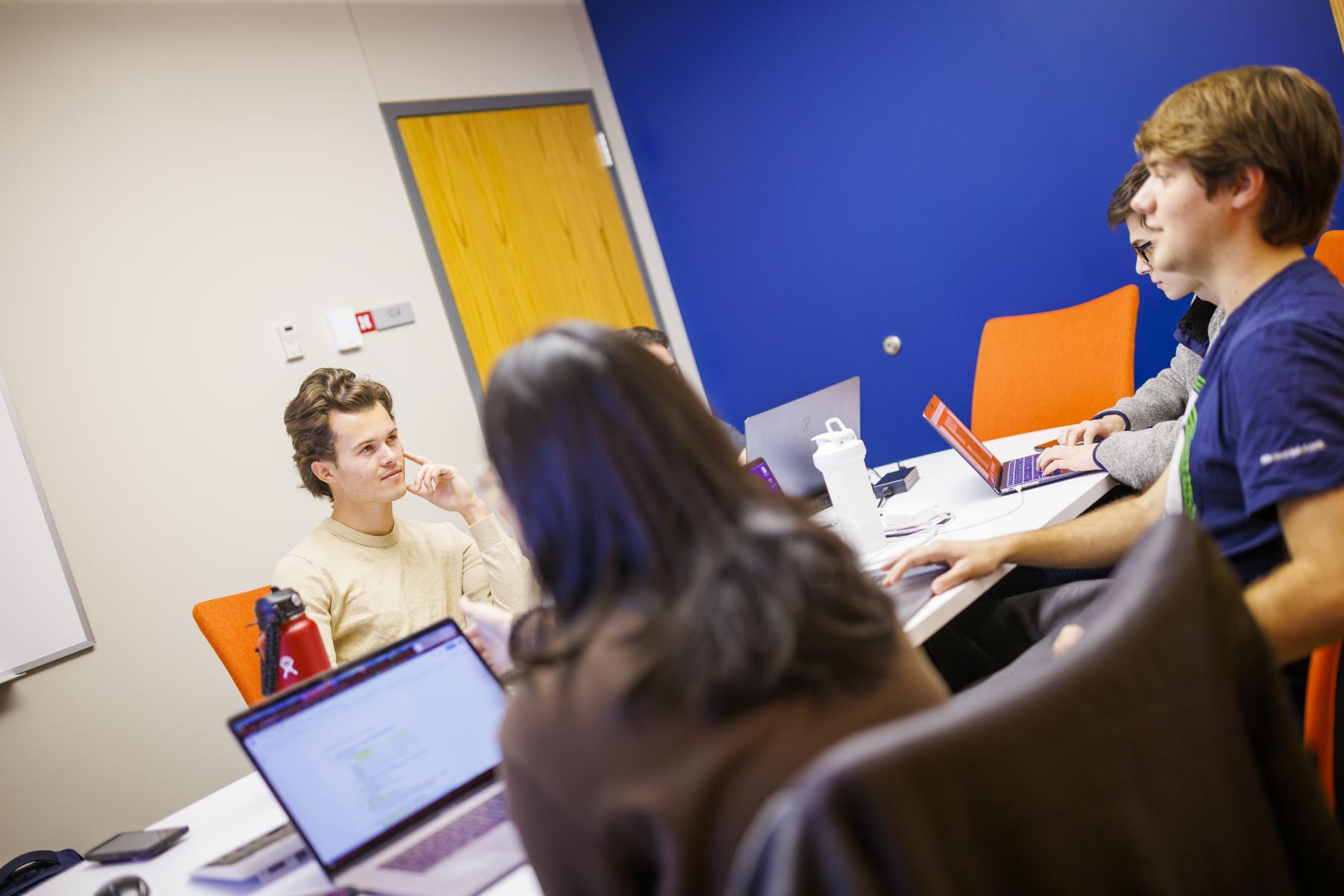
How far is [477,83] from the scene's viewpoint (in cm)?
425

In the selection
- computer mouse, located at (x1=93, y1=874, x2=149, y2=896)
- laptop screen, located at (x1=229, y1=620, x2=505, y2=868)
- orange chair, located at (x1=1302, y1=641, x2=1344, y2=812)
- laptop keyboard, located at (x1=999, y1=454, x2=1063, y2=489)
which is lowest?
orange chair, located at (x1=1302, y1=641, x2=1344, y2=812)

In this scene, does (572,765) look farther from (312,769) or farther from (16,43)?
(16,43)

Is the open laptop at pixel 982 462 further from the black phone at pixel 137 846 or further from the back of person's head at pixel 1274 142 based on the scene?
the black phone at pixel 137 846

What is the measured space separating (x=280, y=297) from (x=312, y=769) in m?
2.55

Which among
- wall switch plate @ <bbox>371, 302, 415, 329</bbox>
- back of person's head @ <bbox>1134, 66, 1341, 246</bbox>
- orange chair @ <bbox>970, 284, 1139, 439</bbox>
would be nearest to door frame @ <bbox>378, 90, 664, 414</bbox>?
wall switch plate @ <bbox>371, 302, 415, 329</bbox>

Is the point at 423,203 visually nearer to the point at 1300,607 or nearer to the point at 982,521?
the point at 982,521

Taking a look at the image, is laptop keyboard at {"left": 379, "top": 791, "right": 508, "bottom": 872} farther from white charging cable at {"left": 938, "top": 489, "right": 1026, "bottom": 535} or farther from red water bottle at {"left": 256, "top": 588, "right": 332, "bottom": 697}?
white charging cable at {"left": 938, "top": 489, "right": 1026, "bottom": 535}

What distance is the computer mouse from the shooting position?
143 centimetres

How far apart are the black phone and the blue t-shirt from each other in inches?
65.6

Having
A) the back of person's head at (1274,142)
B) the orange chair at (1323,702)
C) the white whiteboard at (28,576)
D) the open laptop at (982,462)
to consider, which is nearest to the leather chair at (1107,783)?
the orange chair at (1323,702)

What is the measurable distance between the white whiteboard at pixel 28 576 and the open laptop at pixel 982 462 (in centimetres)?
240

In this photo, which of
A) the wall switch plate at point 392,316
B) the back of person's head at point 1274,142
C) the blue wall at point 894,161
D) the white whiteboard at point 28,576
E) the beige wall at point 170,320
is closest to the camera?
the back of person's head at point 1274,142

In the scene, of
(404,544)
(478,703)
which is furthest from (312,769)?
(404,544)

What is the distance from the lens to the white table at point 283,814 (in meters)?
1.39
